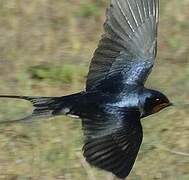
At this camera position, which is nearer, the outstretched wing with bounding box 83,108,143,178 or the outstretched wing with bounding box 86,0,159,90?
the outstretched wing with bounding box 83,108,143,178

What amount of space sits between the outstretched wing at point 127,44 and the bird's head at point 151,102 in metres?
0.19

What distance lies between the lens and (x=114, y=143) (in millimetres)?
3678

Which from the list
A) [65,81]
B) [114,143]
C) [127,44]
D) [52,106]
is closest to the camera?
[114,143]

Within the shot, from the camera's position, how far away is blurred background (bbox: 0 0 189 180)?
4.73 m

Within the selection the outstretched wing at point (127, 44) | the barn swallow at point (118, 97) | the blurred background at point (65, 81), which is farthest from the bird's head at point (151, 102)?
the blurred background at point (65, 81)

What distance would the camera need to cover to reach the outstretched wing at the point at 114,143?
355 centimetres

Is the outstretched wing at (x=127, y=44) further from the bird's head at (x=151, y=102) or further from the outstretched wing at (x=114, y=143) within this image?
Result: the outstretched wing at (x=114, y=143)

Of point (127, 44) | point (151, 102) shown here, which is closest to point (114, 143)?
point (151, 102)

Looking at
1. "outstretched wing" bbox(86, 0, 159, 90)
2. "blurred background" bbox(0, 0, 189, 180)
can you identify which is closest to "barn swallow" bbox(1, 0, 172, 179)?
"outstretched wing" bbox(86, 0, 159, 90)

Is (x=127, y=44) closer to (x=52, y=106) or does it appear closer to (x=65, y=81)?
(x=52, y=106)

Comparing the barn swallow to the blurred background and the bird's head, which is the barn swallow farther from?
the blurred background

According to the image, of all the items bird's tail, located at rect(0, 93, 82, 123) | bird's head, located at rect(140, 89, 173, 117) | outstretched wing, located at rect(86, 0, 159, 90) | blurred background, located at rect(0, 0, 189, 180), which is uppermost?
outstretched wing, located at rect(86, 0, 159, 90)

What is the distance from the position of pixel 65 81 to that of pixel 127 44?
1.37 meters

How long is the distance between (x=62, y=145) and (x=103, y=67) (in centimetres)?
84
